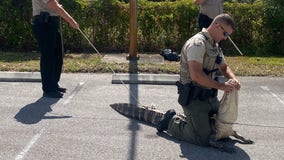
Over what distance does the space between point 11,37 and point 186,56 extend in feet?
21.8

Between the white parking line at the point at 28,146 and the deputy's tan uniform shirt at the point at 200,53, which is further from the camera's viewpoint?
the deputy's tan uniform shirt at the point at 200,53

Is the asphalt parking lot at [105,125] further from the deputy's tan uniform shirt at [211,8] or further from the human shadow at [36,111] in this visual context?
the deputy's tan uniform shirt at [211,8]

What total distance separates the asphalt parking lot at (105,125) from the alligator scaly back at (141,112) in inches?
3.2

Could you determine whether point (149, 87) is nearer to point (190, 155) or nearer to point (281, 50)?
point (190, 155)

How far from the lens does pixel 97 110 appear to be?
6449mm

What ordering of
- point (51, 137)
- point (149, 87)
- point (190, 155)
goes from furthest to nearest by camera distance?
point (149, 87), point (51, 137), point (190, 155)

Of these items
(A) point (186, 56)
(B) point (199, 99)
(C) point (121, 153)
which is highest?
(A) point (186, 56)

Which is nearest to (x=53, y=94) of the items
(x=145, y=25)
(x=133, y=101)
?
(x=133, y=101)

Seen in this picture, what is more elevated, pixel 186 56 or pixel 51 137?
pixel 186 56

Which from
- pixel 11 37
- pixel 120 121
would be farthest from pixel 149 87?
pixel 11 37

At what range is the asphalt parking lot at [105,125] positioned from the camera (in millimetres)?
4930

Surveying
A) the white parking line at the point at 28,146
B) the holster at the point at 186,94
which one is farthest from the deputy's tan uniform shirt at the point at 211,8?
the white parking line at the point at 28,146

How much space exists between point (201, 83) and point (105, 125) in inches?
56.0

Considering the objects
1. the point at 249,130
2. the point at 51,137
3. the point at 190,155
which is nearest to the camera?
the point at 190,155
